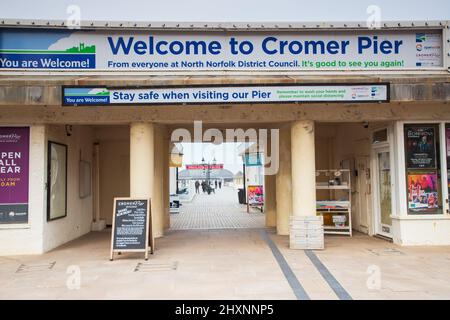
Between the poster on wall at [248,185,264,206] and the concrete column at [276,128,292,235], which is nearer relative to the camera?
the concrete column at [276,128,292,235]

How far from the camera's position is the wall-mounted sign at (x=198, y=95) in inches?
302

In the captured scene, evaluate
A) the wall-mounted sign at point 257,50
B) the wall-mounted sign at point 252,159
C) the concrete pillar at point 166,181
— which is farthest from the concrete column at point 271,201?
the wall-mounted sign at point 252,159

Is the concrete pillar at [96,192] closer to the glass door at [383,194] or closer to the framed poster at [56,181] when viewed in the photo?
the framed poster at [56,181]

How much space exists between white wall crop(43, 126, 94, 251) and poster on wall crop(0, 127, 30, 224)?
0.53 m

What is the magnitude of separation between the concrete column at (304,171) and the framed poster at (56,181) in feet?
17.7

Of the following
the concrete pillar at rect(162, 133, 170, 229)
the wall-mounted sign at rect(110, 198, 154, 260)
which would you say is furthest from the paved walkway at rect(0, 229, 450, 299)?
the concrete pillar at rect(162, 133, 170, 229)

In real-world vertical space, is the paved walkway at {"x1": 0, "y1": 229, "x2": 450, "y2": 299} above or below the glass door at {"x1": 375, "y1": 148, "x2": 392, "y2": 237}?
below

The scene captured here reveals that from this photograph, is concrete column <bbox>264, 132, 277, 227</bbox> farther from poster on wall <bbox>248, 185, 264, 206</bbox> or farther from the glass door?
poster on wall <bbox>248, 185, 264, 206</bbox>

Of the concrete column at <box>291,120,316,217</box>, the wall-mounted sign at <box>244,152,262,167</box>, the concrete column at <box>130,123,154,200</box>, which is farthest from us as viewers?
the wall-mounted sign at <box>244,152,262,167</box>

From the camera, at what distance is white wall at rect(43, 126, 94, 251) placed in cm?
895

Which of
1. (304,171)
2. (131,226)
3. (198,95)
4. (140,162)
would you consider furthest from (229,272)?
(140,162)

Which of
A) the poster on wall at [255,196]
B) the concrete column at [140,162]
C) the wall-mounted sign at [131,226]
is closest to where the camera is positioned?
the wall-mounted sign at [131,226]

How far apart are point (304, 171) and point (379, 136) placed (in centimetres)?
248
